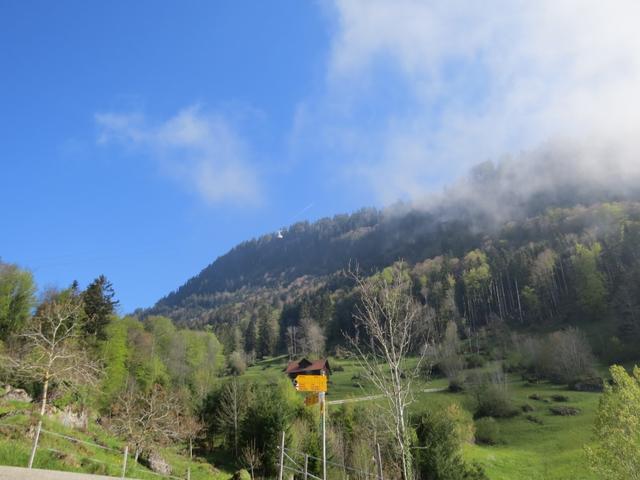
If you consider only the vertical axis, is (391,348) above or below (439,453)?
above

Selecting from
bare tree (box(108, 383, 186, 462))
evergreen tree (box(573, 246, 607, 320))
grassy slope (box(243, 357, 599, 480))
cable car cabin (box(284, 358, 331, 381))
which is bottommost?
grassy slope (box(243, 357, 599, 480))

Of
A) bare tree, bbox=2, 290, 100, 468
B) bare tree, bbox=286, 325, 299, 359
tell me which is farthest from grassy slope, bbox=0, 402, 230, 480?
bare tree, bbox=286, 325, 299, 359

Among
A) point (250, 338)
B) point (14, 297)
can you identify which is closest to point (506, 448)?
point (14, 297)

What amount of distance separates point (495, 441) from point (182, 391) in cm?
3737

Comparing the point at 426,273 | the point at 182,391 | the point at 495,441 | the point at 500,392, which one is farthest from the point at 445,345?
the point at 426,273

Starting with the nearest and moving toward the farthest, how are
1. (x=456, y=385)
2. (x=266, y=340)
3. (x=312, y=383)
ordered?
(x=312, y=383)
(x=456, y=385)
(x=266, y=340)

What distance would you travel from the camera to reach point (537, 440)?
145ft

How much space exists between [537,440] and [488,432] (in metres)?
4.94

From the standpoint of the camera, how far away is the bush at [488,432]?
46.6 meters

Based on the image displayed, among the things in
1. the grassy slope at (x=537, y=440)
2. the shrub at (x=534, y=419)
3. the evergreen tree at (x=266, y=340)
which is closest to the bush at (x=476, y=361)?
the grassy slope at (x=537, y=440)

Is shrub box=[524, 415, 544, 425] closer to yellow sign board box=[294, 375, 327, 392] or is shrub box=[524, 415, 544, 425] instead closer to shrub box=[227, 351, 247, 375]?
yellow sign board box=[294, 375, 327, 392]

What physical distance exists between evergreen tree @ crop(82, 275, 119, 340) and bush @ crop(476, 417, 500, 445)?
1770 inches

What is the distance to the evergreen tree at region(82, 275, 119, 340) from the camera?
166 feet

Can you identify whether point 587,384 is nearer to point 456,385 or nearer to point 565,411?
point 565,411
